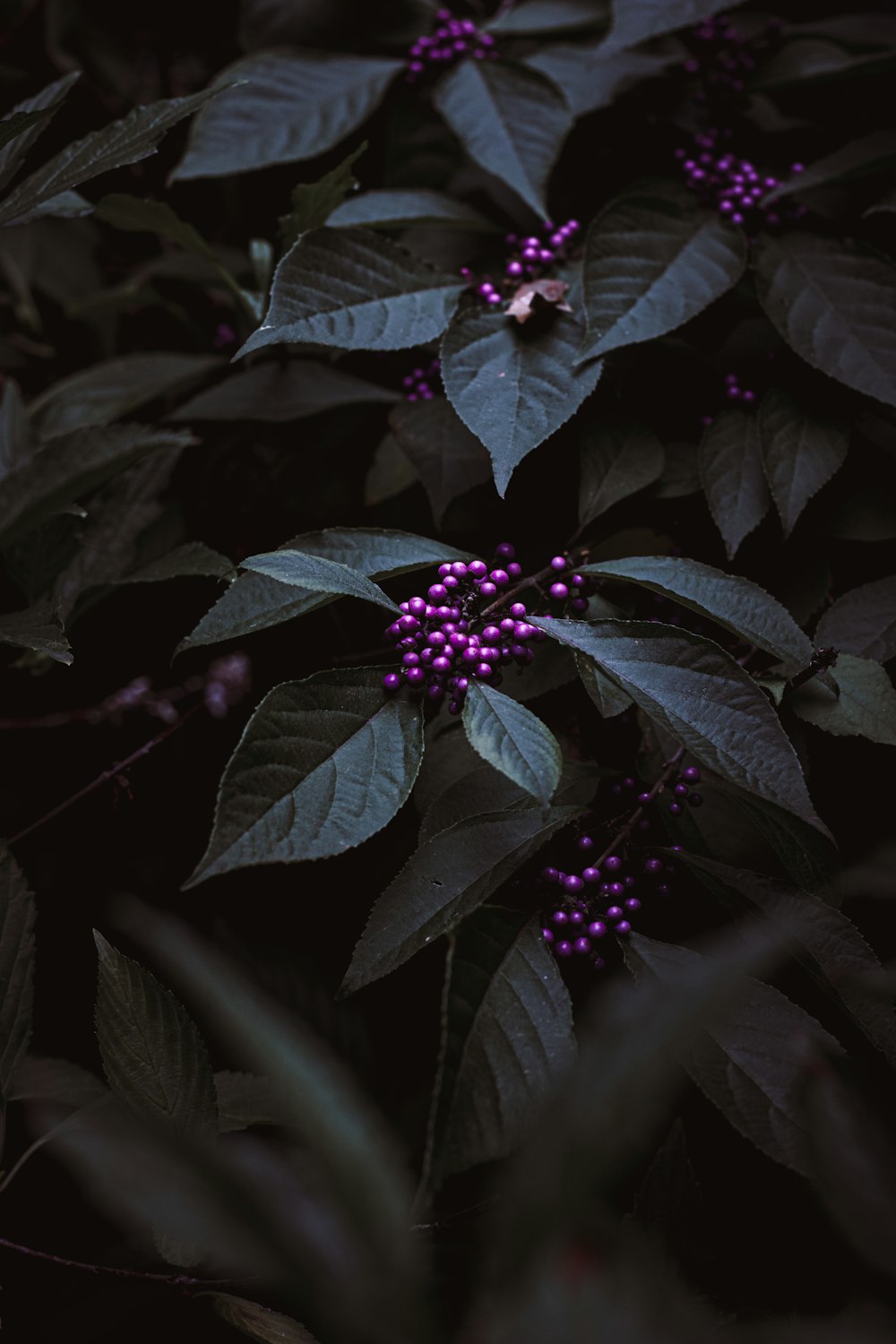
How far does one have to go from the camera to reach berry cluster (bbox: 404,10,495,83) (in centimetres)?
102

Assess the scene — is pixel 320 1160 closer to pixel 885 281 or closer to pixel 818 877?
pixel 818 877

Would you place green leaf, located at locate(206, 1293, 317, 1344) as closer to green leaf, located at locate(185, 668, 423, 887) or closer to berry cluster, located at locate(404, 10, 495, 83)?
green leaf, located at locate(185, 668, 423, 887)

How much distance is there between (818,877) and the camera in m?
0.59

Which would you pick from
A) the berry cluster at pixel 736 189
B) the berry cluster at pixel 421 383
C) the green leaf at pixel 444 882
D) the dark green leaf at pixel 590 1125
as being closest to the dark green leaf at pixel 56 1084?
the green leaf at pixel 444 882

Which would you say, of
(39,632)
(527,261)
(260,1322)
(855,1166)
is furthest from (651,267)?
(260,1322)

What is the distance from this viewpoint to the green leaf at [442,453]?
766 mm

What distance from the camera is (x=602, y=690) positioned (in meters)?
0.59

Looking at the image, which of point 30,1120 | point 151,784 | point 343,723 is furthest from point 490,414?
point 30,1120

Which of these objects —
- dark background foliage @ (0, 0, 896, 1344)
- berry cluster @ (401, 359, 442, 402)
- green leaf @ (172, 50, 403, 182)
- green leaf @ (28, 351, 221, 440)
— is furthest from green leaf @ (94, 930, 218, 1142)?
green leaf @ (172, 50, 403, 182)

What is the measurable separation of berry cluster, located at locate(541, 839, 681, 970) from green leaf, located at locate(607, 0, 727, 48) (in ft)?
2.48

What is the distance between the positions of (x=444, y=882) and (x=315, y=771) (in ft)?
0.35

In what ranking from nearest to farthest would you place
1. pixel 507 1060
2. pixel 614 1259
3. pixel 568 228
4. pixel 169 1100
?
pixel 614 1259, pixel 507 1060, pixel 169 1100, pixel 568 228

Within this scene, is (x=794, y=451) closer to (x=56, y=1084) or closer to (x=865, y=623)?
(x=865, y=623)

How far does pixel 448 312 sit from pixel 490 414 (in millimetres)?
157
